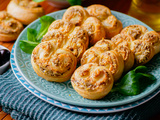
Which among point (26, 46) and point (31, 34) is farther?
point (31, 34)

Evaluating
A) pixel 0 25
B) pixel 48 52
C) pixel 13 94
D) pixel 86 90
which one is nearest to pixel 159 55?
pixel 86 90

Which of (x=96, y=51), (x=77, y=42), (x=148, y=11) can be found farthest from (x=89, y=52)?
(x=148, y=11)

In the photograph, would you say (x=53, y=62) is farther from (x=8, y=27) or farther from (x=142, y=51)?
(x=8, y=27)

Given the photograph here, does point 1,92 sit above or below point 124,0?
below

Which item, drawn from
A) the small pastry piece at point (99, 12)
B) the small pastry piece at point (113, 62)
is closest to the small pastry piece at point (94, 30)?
the small pastry piece at point (99, 12)

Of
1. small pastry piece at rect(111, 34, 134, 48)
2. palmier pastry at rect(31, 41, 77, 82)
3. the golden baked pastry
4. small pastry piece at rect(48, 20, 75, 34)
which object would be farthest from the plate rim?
small pastry piece at rect(48, 20, 75, 34)

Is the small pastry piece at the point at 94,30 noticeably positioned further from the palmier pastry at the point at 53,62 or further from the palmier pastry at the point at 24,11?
the palmier pastry at the point at 24,11

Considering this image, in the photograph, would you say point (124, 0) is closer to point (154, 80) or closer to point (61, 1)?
point (61, 1)
